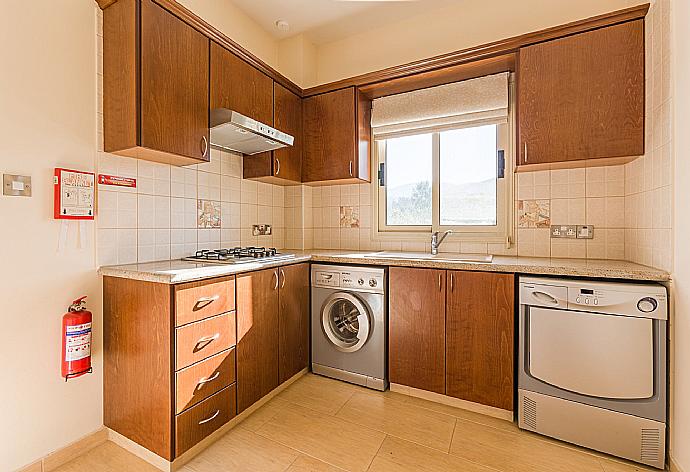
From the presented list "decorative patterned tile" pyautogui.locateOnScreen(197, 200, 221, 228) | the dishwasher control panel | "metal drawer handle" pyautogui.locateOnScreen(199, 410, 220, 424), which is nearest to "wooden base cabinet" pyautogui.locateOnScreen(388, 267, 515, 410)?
the dishwasher control panel

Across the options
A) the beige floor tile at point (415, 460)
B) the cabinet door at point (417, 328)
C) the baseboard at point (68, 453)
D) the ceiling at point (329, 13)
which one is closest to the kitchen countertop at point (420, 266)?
the cabinet door at point (417, 328)

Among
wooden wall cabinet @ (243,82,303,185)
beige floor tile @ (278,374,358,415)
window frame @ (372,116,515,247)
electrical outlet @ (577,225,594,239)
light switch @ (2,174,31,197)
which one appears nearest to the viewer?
light switch @ (2,174,31,197)

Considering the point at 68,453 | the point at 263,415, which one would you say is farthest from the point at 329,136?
the point at 68,453

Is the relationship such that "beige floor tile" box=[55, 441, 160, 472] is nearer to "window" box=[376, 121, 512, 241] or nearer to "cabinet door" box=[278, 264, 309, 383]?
"cabinet door" box=[278, 264, 309, 383]

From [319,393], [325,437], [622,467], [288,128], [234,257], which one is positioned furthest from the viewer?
[288,128]

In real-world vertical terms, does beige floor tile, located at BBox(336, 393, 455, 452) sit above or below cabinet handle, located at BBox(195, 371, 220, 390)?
below

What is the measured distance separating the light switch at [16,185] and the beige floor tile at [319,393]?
5.69 feet

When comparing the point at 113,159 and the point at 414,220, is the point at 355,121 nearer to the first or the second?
the point at 414,220

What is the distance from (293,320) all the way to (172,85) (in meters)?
1.59

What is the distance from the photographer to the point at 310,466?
1.56 m

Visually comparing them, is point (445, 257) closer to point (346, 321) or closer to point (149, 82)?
point (346, 321)

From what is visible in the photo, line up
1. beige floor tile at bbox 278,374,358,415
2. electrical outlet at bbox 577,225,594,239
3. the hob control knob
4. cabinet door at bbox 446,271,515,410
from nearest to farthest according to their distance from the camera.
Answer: the hob control knob, cabinet door at bbox 446,271,515,410, beige floor tile at bbox 278,374,358,415, electrical outlet at bbox 577,225,594,239

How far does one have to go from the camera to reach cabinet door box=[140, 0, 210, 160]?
1.68m

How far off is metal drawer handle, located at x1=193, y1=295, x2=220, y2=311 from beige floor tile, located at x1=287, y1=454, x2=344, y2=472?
855 millimetres
